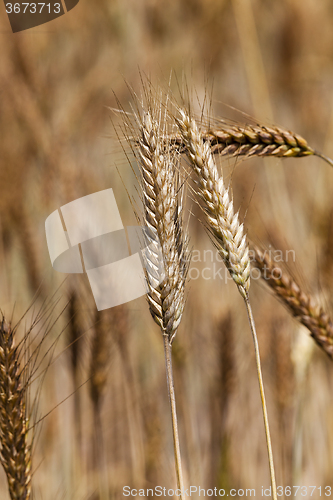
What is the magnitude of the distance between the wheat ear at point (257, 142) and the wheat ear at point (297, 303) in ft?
0.66

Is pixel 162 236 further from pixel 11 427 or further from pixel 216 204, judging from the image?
pixel 11 427

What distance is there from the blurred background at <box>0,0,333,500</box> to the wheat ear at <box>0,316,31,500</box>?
0.30m

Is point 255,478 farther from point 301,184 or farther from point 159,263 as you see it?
point 301,184

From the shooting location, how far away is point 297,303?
65cm

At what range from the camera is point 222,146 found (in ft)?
1.92

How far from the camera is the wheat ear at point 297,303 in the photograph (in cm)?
63

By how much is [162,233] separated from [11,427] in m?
0.39

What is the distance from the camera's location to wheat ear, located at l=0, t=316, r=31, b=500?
47 centimetres

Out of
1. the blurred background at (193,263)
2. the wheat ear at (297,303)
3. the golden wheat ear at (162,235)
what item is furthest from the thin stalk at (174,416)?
the blurred background at (193,263)
